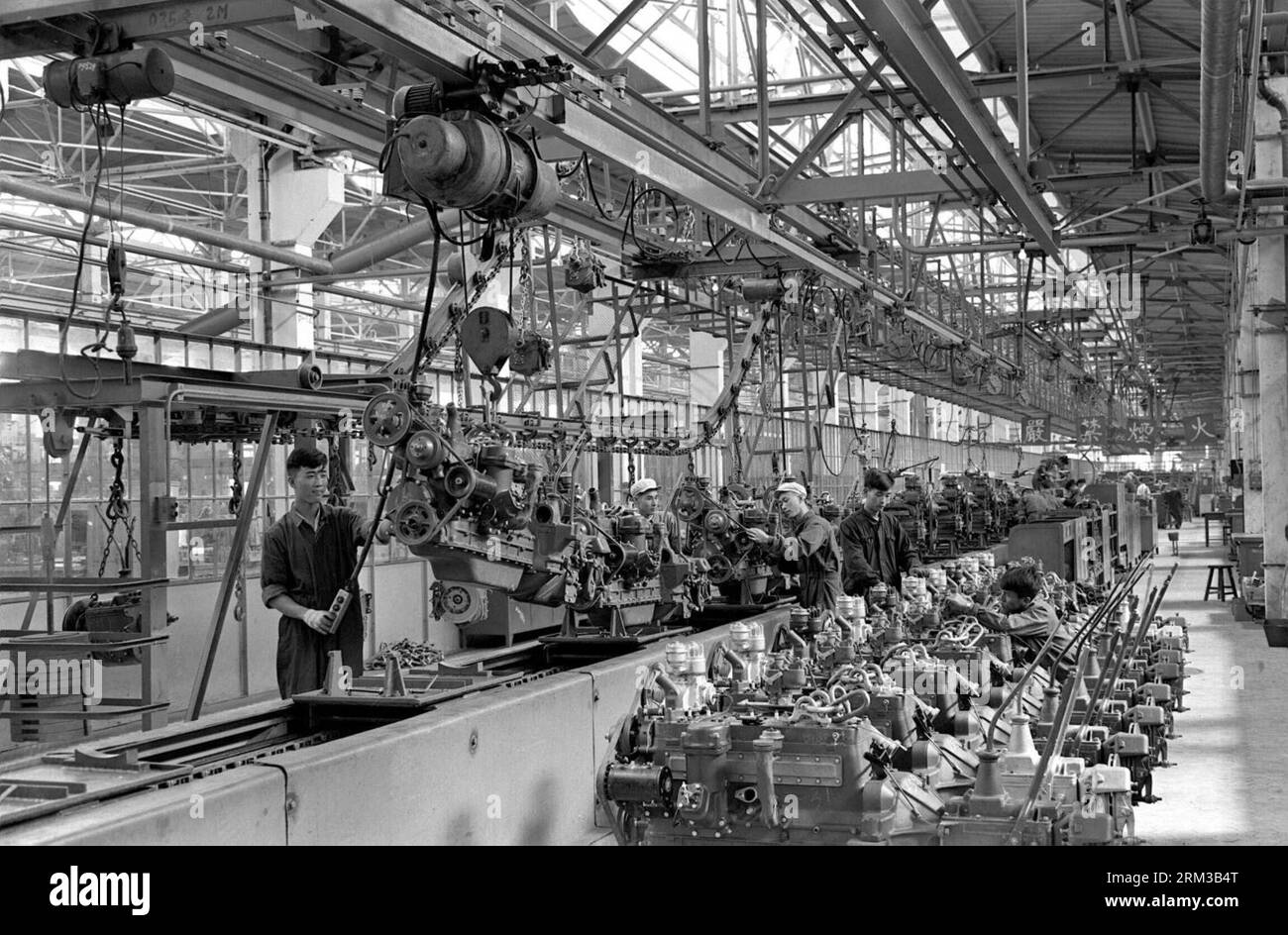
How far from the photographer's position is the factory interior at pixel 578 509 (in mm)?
3744

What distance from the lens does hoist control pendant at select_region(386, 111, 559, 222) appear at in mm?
3734

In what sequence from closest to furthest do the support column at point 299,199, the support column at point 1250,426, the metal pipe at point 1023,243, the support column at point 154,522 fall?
the support column at point 154,522, the metal pipe at point 1023,243, the support column at point 299,199, the support column at point 1250,426

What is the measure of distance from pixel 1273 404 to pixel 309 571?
1014 cm

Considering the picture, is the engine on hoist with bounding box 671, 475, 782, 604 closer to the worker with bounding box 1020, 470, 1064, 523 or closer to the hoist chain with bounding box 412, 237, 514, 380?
the hoist chain with bounding box 412, 237, 514, 380

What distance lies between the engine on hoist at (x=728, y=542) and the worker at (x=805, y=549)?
0.09 m

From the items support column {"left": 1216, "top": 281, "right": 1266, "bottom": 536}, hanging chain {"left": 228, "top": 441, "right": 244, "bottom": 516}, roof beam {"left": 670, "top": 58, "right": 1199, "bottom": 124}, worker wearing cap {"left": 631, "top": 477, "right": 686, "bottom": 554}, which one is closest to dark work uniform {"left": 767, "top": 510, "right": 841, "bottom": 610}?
worker wearing cap {"left": 631, "top": 477, "right": 686, "bottom": 554}

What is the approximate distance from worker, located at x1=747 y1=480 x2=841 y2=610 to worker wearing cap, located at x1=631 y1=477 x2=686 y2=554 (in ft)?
1.52

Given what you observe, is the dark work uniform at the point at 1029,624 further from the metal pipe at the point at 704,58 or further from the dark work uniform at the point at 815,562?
the metal pipe at the point at 704,58

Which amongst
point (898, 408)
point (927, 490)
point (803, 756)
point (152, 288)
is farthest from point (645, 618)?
point (898, 408)

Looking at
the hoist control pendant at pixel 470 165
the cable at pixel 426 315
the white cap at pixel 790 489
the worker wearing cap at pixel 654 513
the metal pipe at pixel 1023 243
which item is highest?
the metal pipe at pixel 1023 243

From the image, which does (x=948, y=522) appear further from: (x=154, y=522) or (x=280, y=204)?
(x=154, y=522)

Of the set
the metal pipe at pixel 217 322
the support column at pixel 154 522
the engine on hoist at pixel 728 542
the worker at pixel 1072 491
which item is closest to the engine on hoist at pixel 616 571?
the engine on hoist at pixel 728 542

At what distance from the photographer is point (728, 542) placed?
750 centimetres

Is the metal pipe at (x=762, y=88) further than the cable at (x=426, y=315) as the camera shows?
Yes
